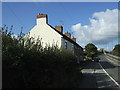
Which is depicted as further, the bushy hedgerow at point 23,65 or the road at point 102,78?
the road at point 102,78

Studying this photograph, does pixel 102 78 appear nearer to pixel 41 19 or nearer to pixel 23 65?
pixel 23 65

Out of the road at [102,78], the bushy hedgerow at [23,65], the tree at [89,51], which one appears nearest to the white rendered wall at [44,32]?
the road at [102,78]

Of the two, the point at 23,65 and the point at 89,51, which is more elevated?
the point at 89,51

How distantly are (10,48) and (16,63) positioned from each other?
64 cm

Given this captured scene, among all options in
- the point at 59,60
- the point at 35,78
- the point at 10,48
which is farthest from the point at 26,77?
the point at 59,60

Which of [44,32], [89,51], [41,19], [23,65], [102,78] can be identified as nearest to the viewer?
[23,65]

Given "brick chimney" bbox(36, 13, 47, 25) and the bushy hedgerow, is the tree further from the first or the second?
the bushy hedgerow

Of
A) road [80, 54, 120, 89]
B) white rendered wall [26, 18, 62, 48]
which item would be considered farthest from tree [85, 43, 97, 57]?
white rendered wall [26, 18, 62, 48]

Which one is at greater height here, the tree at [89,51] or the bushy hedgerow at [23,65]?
the tree at [89,51]

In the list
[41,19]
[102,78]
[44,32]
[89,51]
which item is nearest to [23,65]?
[102,78]

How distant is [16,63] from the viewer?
6.19 m

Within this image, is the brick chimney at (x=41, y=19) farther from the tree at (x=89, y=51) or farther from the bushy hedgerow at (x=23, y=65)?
the tree at (x=89, y=51)

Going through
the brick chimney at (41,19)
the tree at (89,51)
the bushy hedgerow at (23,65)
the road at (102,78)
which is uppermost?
the brick chimney at (41,19)

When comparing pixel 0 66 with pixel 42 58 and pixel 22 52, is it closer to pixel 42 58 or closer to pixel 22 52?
pixel 22 52
